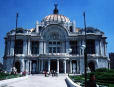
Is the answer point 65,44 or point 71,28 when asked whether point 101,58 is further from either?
point 71,28

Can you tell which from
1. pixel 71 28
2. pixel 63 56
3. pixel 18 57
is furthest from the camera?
pixel 71 28

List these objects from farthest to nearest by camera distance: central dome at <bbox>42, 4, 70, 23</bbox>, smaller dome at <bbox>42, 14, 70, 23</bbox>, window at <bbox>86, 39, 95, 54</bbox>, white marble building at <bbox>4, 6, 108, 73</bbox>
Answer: smaller dome at <bbox>42, 14, 70, 23</bbox> < central dome at <bbox>42, 4, 70, 23</bbox> < window at <bbox>86, 39, 95, 54</bbox> < white marble building at <bbox>4, 6, 108, 73</bbox>

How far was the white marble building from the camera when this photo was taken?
222ft

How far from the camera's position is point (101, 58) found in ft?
223

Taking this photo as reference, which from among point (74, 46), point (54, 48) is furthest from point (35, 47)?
point (74, 46)

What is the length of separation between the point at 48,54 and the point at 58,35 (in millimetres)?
9310

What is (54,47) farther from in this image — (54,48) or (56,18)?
(56,18)

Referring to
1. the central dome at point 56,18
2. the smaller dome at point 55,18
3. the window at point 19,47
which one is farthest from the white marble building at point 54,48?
the smaller dome at point 55,18

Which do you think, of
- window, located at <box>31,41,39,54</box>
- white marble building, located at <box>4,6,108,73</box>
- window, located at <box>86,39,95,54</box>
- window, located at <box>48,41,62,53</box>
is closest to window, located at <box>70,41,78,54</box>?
white marble building, located at <box>4,6,108,73</box>

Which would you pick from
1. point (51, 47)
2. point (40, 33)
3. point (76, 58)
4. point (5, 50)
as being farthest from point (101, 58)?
point (5, 50)

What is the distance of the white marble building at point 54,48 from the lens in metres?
67.7

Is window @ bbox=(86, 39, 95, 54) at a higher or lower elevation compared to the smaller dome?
lower

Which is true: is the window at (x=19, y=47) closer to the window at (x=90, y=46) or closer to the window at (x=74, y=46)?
the window at (x=74, y=46)

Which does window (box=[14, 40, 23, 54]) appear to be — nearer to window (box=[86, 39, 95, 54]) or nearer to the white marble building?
the white marble building
